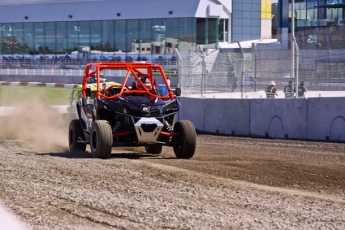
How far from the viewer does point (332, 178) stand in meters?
9.48

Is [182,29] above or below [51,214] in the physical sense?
above

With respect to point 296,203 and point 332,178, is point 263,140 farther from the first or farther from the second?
point 296,203

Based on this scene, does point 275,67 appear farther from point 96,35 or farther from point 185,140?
point 96,35

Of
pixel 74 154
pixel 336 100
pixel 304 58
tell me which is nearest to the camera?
pixel 74 154

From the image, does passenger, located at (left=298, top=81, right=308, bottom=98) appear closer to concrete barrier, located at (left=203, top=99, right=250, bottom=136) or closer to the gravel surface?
concrete barrier, located at (left=203, top=99, right=250, bottom=136)

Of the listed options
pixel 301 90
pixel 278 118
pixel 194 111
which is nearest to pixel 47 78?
pixel 194 111

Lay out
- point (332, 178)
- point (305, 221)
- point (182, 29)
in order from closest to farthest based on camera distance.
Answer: point (305, 221) → point (332, 178) → point (182, 29)

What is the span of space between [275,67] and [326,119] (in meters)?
3.72

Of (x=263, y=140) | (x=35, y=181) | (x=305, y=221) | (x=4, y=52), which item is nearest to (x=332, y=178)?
(x=305, y=221)

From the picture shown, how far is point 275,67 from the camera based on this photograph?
18.6 m

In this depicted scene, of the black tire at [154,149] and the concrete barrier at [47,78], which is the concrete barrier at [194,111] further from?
the concrete barrier at [47,78]

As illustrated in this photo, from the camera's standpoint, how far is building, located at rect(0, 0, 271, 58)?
5850 centimetres

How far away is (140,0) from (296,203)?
54.9 meters

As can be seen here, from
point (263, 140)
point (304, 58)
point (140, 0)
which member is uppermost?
point (140, 0)
